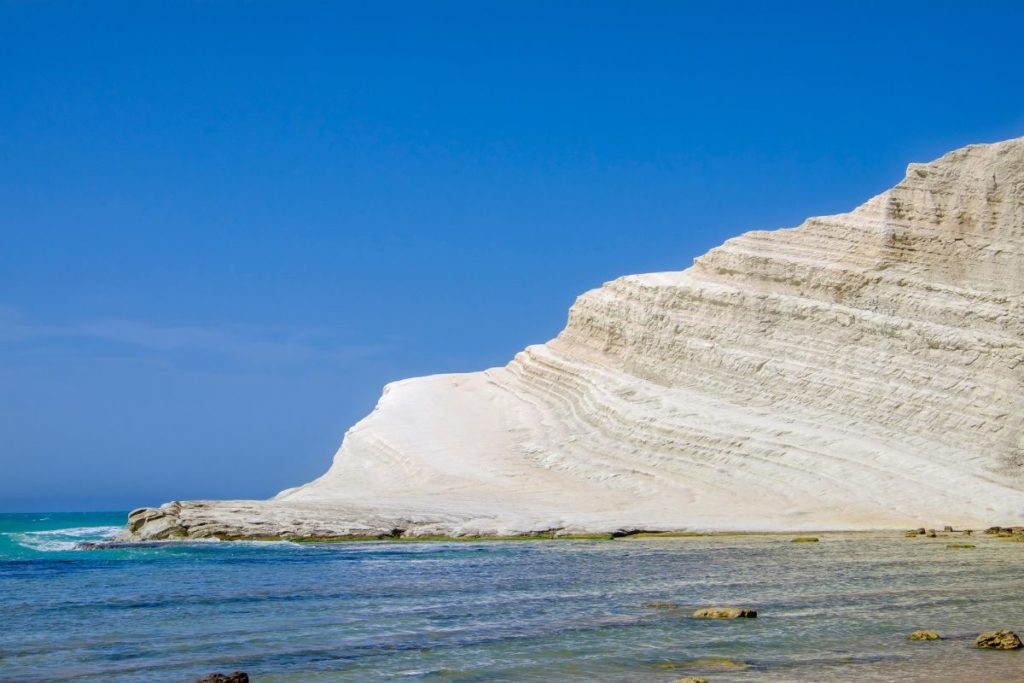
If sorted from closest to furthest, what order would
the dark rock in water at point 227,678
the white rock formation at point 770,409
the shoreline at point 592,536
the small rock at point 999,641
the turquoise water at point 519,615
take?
the dark rock in water at point 227,678 < the turquoise water at point 519,615 < the small rock at point 999,641 < the shoreline at point 592,536 < the white rock formation at point 770,409

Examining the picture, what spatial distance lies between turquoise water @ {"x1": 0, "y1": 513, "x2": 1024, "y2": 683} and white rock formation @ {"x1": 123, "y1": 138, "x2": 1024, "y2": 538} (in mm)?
7159

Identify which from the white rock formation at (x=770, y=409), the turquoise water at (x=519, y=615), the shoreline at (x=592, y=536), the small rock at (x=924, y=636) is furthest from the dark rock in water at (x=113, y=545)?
the small rock at (x=924, y=636)

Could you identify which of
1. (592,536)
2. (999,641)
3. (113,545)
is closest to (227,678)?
(999,641)

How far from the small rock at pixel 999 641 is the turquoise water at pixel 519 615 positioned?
225mm

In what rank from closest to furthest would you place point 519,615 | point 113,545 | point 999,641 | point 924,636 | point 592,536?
1. point 999,641
2. point 924,636
3. point 519,615
4. point 592,536
5. point 113,545

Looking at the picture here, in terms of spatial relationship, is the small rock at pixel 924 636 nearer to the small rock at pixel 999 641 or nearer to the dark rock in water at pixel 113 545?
the small rock at pixel 999 641

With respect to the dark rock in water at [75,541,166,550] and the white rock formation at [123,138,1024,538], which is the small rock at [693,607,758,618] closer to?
the white rock formation at [123,138,1024,538]

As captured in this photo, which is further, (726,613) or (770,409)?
(770,409)

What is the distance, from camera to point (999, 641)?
41.2ft

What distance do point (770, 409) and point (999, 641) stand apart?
92.3 feet

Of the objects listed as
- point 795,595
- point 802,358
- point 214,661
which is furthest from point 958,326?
point 214,661

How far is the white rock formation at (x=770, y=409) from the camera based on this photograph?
3488 centimetres

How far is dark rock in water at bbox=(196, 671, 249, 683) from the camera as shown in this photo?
10.7 m

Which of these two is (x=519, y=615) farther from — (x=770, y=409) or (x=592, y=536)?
(x=770, y=409)
